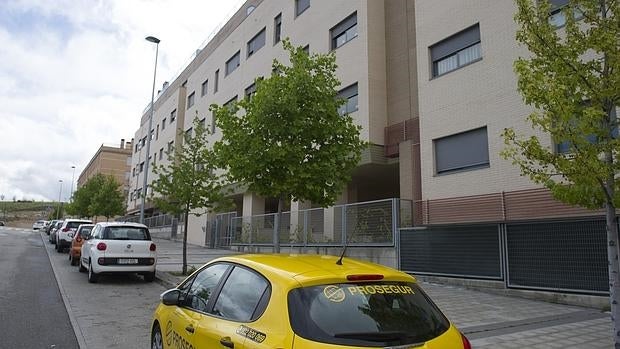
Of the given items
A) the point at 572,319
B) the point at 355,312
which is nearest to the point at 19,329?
the point at 355,312

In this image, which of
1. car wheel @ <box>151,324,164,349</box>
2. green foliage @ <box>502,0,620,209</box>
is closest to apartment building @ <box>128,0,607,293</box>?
green foliage @ <box>502,0,620,209</box>

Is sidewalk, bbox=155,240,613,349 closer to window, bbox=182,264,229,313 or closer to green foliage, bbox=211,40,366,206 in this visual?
green foliage, bbox=211,40,366,206

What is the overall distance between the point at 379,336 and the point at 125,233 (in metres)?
11.9

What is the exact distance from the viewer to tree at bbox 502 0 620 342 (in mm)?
5188

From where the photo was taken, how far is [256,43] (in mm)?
28234

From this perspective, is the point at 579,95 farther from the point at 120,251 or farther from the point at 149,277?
the point at 149,277

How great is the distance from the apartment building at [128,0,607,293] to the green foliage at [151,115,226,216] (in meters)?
4.57

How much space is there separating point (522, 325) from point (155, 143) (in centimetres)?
4668

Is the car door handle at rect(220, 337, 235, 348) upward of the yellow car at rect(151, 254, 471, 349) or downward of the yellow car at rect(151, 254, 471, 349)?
downward

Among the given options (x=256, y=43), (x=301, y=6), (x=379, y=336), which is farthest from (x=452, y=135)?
(x=256, y=43)

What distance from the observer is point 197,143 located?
1516 centimetres

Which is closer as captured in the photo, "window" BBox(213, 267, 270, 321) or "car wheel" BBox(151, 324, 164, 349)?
"window" BBox(213, 267, 270, 321)

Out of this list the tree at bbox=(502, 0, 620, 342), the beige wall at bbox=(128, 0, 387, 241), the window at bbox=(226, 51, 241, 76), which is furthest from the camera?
the window at bbox=(226, 51, 241, 76)

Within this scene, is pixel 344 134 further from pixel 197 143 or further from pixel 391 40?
pixel 391 40
